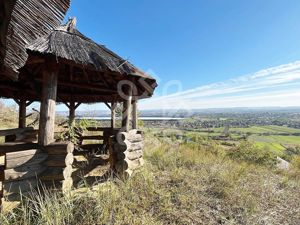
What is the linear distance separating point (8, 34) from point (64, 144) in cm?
284

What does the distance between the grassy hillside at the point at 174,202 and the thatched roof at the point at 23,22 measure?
2.58 m

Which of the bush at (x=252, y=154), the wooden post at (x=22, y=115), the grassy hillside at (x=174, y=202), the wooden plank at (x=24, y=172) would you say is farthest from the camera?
the bush at (x=252, y=154)

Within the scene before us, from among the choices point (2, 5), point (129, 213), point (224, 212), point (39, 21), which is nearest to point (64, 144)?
point (129, 213)

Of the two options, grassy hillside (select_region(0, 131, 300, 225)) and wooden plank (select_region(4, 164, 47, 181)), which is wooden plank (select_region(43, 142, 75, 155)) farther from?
grassy hillside (select_region(0, 131, 300, 225))

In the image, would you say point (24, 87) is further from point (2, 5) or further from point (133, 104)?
point (2, 5)

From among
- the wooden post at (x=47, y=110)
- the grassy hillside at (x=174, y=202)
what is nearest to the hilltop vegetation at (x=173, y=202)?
the grassy hillside at (x=174, y=202)

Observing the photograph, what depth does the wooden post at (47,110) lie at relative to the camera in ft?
15.9

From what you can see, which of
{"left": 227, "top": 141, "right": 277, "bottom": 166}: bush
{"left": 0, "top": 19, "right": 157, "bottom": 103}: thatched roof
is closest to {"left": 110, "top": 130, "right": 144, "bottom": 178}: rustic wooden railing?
{"left": 0, "top": 19, "right": 157, "bottom": 103}: thatched roof

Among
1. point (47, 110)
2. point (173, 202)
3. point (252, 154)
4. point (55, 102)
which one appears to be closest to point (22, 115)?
point (55, 102)

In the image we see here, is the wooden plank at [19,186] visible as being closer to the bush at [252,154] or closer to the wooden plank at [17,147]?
the wooden plank at [17,147]

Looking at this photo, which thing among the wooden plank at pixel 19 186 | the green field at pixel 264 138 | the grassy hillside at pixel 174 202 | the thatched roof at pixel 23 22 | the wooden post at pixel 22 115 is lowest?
the green field at pixel 264 138

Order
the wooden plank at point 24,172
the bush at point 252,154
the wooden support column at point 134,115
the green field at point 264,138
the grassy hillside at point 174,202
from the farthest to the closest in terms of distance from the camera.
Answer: the green field at point 264,138 < the bush at point 252,154 < the wooden support column at point 134,115 < the wooden plank at point 24,172 < the grassy hillside at point 174,202

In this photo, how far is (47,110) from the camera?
4.85m

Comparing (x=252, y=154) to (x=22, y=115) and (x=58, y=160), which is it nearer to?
(x=58, y=160)
